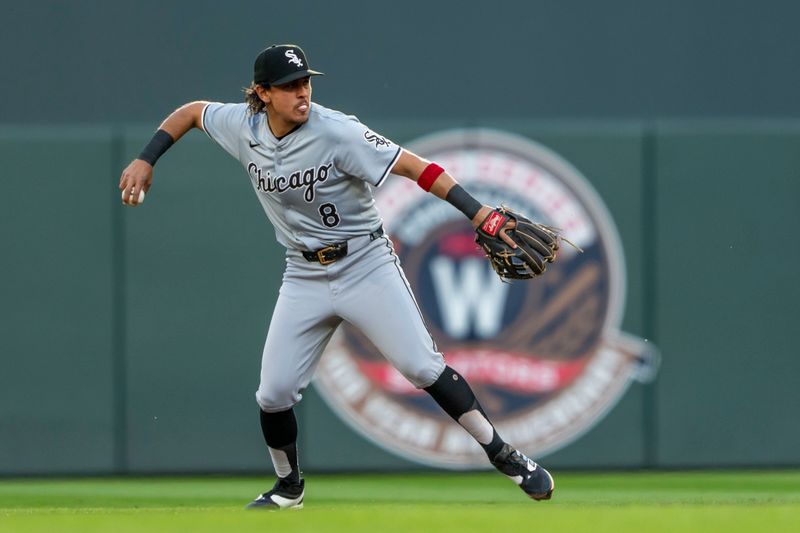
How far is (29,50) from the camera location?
847 centimetres

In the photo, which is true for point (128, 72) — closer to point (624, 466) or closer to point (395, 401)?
point (395, 401)

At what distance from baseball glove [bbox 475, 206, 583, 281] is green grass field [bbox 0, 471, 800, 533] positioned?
81cm

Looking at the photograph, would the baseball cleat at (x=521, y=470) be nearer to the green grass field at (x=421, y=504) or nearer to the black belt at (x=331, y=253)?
the green grass field at (x=421, y=504)

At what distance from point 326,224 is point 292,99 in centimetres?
46

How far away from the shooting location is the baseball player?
5.38m

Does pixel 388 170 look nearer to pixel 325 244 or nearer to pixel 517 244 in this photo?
pixel 325 244

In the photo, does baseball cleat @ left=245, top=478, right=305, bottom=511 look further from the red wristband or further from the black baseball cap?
the black baseball cap

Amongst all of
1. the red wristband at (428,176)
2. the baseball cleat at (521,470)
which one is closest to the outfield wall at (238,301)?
the baseball cleat at (521,470)

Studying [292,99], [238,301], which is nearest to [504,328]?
[238,301]

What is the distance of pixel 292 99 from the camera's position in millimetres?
5391

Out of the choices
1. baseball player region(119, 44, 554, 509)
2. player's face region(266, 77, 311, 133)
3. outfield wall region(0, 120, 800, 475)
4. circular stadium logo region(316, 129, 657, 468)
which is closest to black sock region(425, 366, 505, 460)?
baseball player region(119, 44, 554, 509)

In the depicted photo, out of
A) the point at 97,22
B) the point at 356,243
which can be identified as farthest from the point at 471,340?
the point at 97,22

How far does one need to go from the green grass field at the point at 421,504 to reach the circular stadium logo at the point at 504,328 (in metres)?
0.27

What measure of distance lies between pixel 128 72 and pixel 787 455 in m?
3.97
